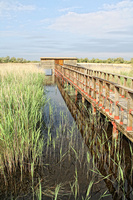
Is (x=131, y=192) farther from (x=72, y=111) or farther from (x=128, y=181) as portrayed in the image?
(x=72, y=111)

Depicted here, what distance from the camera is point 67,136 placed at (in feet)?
18.0

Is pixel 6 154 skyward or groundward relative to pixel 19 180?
skyward

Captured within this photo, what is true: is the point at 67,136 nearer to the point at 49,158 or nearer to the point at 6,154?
the point at 49,158

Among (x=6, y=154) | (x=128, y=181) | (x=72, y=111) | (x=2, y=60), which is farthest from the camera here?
(x=2, y=60)

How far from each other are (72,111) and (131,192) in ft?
18.5

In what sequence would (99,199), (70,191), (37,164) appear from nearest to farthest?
1. (99,199)
2. (70,191)
3. (37,164)

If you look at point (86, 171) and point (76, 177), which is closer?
point (76, 177)

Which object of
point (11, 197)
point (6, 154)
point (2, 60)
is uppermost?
point (2, 60)

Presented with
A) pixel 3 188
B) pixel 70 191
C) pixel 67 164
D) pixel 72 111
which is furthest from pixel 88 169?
pixel 72 111

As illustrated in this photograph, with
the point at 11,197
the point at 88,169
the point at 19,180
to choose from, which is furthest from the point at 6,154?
the point at 88,169

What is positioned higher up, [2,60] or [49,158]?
[2,60]

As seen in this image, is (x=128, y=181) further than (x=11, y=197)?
Yes

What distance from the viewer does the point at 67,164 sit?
408 cm

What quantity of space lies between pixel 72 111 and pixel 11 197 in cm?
580
